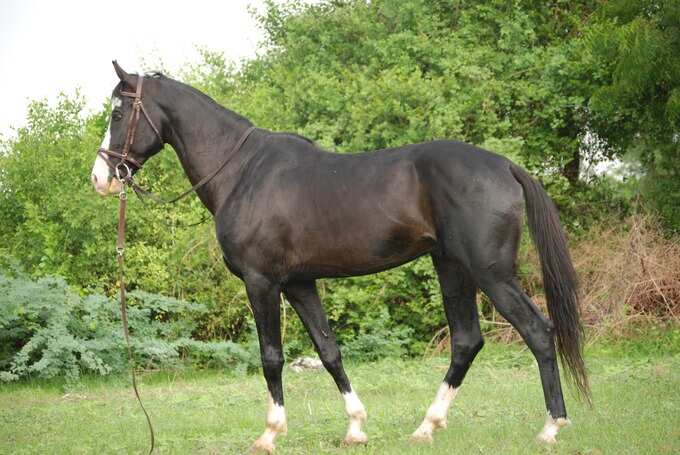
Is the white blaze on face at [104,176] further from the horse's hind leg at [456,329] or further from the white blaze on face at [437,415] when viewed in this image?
the white blaze on face at [437,415]

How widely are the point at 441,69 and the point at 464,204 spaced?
29.3ft

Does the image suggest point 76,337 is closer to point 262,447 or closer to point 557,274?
point 262,447

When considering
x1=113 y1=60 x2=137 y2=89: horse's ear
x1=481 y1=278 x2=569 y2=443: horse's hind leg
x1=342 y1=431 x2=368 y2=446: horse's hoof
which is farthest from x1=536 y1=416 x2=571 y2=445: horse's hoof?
x1=113 y1=60 x2=137 y2=89: horse's ear

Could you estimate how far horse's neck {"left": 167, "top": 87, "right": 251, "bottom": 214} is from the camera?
19.6ft

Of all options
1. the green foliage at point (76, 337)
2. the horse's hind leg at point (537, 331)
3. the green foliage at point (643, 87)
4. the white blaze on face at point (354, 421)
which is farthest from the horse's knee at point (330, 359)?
the green foliage at point (643, 87)

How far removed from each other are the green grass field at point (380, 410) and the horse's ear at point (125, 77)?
2.48 meters

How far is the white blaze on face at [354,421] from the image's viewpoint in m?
5.54

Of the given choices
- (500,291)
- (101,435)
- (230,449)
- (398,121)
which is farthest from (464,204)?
(398,121)

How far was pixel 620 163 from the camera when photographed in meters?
16.8

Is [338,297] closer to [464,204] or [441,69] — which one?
[441,69]

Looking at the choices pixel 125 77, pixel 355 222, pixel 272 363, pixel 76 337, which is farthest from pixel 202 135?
pixel 76 337

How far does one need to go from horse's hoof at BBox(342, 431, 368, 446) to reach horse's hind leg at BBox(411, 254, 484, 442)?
42 cm

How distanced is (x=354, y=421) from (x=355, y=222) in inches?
51.1

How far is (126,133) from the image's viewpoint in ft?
19.4
